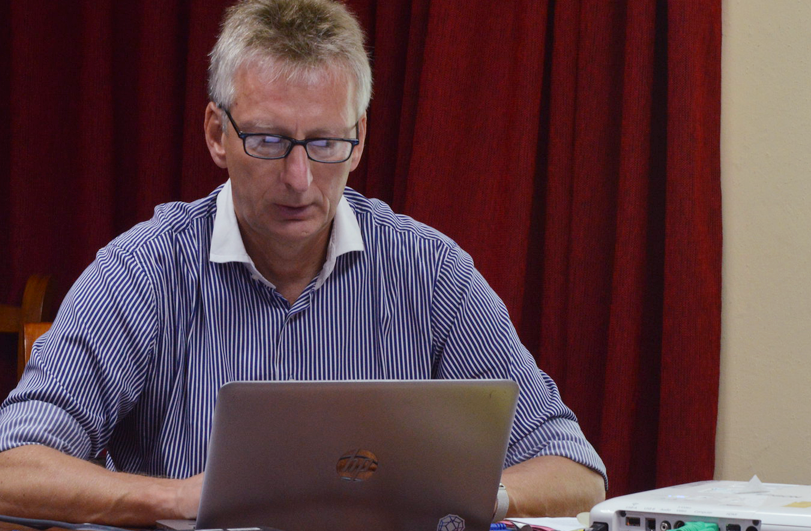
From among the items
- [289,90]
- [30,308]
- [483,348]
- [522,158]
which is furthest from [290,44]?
[30,308]

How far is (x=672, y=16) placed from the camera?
1.75 metres

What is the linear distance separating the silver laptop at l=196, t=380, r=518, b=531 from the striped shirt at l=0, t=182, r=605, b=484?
1.26 feet

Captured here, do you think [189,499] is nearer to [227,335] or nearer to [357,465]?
[357,465]

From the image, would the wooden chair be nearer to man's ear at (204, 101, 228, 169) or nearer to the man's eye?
man's ear at (204, 101, 228, 169)

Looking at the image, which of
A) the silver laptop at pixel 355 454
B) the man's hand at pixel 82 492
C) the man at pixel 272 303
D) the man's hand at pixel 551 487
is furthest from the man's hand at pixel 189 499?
the man's hand at pixel 551 487

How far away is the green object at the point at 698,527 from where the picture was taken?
765 mm

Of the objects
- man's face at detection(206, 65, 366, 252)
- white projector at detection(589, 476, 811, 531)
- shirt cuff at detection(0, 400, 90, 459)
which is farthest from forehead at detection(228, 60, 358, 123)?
white projector at detection(589, 476, 811, 531)

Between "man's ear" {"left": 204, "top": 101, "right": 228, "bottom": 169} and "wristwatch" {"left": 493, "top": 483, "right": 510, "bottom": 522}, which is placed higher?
"man's ear" {"left": 204, "top": 101, "right": 228, "bottom": 169}

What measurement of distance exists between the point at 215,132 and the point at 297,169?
0.65ft

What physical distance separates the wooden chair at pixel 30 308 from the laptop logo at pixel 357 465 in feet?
5.34

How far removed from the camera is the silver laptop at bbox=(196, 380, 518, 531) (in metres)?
0.80

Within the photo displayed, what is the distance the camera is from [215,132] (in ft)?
4.47

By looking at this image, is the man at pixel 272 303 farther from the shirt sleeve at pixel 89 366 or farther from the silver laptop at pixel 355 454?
the silver laptop at pixel 355 454

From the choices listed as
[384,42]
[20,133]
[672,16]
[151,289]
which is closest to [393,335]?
[151,289]
